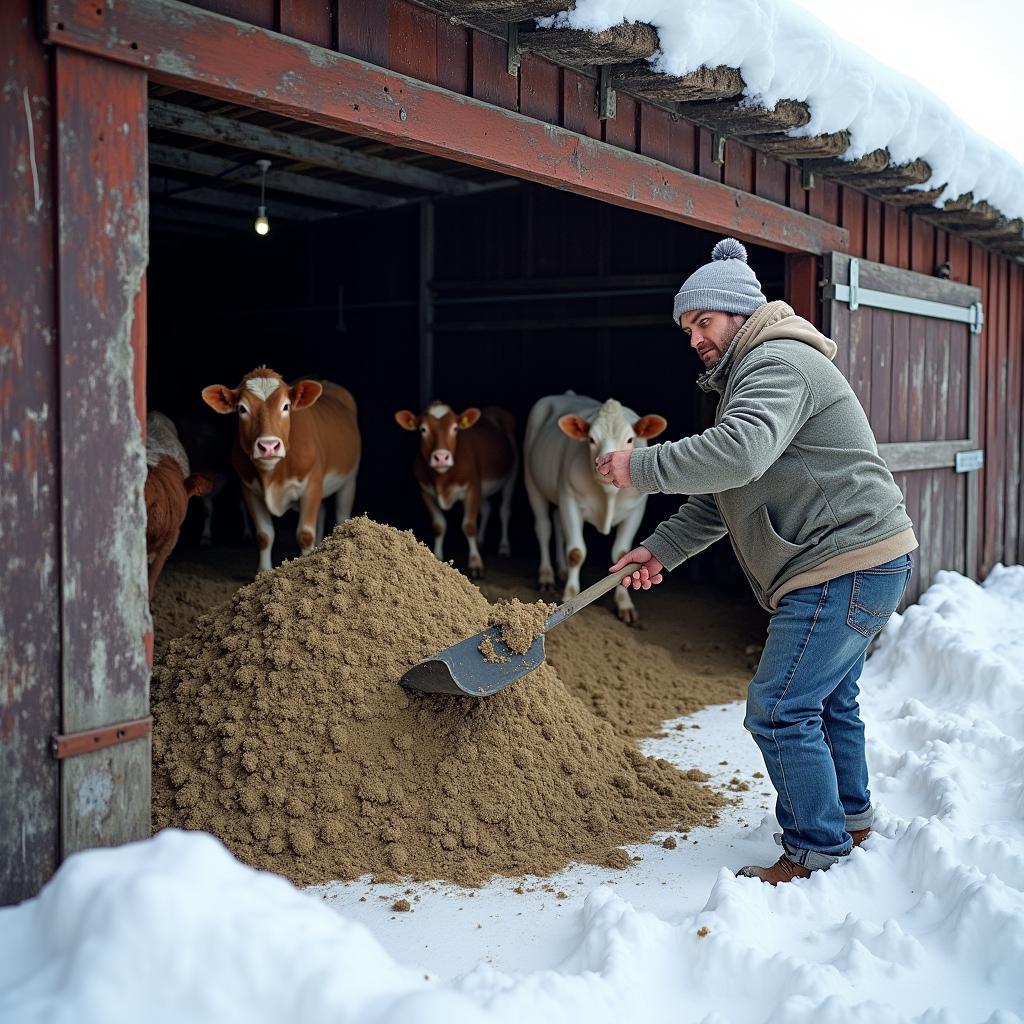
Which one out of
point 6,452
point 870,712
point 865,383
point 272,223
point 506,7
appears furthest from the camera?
point 272,223

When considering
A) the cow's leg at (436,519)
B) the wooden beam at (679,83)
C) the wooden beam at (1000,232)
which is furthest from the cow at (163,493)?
the wooden beam at (1000,232)

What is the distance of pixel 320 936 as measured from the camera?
2.16m

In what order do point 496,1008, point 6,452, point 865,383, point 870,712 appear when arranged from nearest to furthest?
point 496,1008 < point 6,452 < point 870,712 < point 865,383

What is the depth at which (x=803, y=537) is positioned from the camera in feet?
10.9

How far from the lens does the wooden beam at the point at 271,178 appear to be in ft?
25.9

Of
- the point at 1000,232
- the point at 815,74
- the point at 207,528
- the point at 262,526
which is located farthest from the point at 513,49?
the point at 207,528

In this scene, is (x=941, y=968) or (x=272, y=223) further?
(x=272, y=223)

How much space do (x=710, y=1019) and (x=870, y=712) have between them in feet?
11.0

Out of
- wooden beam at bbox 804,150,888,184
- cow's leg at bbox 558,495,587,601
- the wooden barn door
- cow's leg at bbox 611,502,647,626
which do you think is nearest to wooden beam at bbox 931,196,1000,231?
the wooden barn door

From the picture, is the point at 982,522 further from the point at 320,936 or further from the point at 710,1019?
the point at 320,936

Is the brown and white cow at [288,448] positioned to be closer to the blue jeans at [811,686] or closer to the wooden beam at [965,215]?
the blue jeans at [811,686]

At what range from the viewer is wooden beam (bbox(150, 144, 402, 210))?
7887 millimetres

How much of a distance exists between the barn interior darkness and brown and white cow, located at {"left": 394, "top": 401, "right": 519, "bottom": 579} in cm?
53

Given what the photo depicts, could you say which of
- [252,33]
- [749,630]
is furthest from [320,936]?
[749,630]
